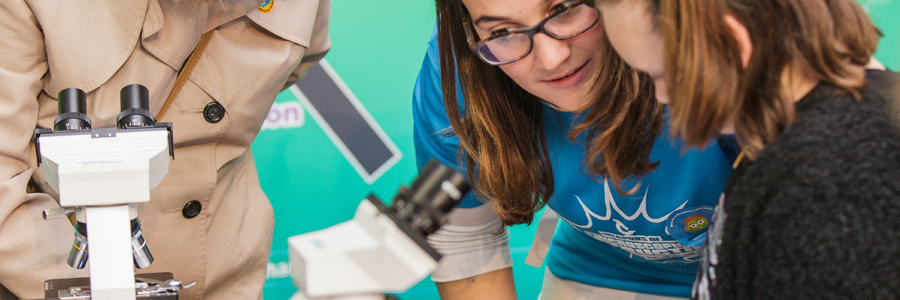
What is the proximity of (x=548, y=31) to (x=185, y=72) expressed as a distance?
74 centimetres

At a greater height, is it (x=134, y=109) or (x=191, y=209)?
(x=134, y=109)

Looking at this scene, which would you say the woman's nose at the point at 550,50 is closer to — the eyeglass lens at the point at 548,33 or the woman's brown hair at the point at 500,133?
the eyeglass lens at the point at 548,33

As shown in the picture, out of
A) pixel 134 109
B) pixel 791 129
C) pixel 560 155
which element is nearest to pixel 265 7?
pixel 134 109

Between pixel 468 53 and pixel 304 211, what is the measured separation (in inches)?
47.0

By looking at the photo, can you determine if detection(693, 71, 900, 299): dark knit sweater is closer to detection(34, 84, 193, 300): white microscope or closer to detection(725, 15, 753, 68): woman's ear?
detection(725, 15, 753, 68): woman's ear

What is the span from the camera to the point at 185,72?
128 cm

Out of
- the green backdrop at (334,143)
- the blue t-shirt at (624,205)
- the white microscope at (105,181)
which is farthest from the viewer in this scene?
the green backdrop at (334,143)

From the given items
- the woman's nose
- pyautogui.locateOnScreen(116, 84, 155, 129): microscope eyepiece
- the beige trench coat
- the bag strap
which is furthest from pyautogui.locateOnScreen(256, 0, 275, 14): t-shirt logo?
the woman's nose

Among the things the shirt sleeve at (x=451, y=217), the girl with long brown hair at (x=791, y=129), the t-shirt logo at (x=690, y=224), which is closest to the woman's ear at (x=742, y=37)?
the girl with long brown hair at (x=791, y=129)

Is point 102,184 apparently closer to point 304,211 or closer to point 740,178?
point 740,178

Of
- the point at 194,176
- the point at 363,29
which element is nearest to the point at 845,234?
the point at 194,176

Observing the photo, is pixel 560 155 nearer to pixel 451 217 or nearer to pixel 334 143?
pixel 451 217

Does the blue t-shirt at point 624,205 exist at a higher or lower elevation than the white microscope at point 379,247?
lower

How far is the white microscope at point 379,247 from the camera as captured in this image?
1.96 feet
